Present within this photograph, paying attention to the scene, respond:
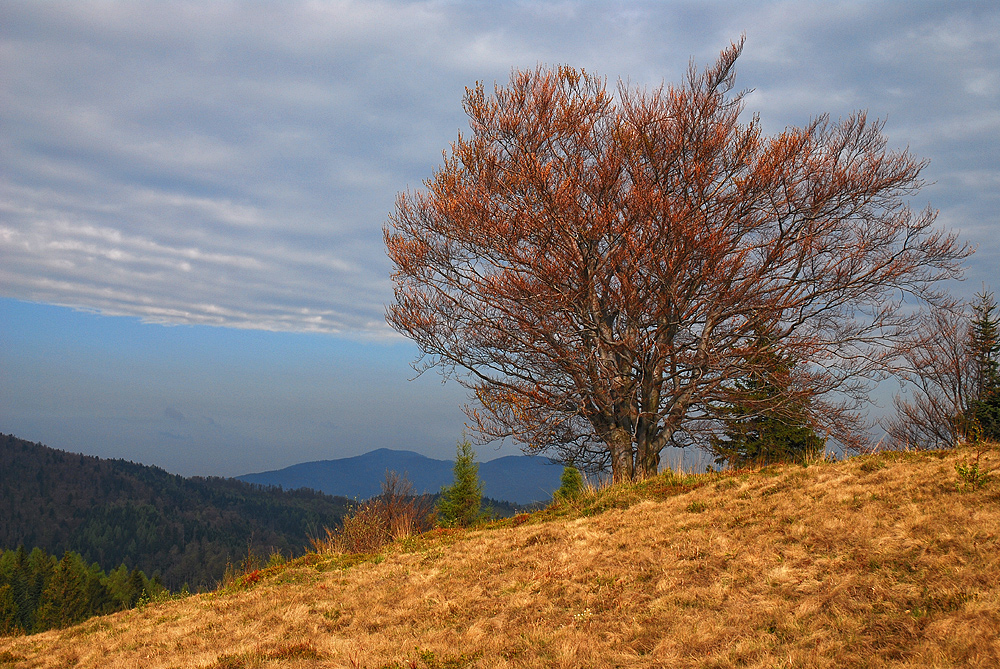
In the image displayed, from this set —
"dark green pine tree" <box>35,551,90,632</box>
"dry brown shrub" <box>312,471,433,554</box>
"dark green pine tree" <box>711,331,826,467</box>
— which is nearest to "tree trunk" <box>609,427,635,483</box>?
"dark green pine tree" <box>711,331,826,467</box>

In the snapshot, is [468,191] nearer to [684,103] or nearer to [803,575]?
[684,103]

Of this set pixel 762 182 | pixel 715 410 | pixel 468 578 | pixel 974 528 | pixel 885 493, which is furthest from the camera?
pixel 715 410

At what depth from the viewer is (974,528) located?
608 centimetres

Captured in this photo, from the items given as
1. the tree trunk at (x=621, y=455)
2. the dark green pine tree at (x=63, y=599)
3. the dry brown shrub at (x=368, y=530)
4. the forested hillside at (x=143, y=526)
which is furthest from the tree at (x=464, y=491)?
the forested hillside at (x=143, y=526)

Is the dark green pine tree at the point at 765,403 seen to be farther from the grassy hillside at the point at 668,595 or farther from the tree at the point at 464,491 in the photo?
the tree at the point at 464,491

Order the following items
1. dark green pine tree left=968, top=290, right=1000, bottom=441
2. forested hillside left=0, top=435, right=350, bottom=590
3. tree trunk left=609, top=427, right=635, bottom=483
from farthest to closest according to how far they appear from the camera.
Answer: forested hillside left=0, top=435, right=350, bottom=590 → dark green pine tree left=968, top=290, right=1000, bottom=441 → tree trunk left=609, top=427, right=635, bottom=483

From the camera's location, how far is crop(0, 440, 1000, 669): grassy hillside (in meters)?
A: 5.02

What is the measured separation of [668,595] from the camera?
21.2 ft

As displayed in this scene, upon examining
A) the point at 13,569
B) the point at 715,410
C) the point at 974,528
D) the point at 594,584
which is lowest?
the point at 13,569

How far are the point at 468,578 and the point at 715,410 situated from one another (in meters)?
7.55

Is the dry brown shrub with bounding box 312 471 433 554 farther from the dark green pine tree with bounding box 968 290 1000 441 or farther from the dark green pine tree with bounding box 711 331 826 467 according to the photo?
the dark green pine tree with bounding box 968 290 1000 441

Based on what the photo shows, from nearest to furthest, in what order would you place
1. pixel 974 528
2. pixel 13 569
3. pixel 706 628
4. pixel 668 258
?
pixel 706 628
pixel 974 528
pixel 668 258
pixel 13 569

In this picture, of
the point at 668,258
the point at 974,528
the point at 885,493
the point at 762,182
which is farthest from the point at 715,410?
the point at 974,528

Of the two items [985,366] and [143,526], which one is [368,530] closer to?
[985,366]
